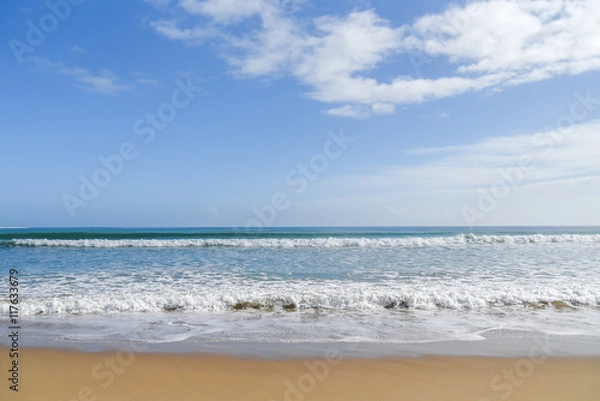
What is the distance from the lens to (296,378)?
486cm

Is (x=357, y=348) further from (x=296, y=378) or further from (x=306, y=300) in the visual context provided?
(x=306, y=300)

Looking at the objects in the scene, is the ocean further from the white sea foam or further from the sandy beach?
the sandy beach

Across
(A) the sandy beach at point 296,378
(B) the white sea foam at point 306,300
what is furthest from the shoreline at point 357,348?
(B) the white sea foam at point 306,300

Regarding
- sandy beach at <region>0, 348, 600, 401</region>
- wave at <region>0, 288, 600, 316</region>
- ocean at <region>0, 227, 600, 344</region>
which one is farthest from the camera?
wave at <region>0, 288, 600, 316</region>

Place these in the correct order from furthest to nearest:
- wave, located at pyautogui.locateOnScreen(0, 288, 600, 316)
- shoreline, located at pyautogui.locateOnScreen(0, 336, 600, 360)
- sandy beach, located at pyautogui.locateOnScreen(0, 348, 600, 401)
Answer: wave, located at pyautogui.locateOnScreen(0, 288, 600, 316) < shoreline, located at pyautogui.locateOnScreen(0, 336, 600, 360) < sandy beach, located at pyautogui.locateOnScreen(0, 348, 600, 401)

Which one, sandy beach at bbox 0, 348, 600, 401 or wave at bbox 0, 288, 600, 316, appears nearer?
sandy beach at bbox 0, 348, 600, 401

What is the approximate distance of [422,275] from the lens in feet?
41.8

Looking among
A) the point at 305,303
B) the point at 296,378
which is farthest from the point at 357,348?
the point at 305,303

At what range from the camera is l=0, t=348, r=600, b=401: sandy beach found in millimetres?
4430

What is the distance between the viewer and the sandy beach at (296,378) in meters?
4.43

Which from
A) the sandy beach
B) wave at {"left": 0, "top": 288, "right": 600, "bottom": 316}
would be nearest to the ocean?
wave at {"left": 0, "top": 288, "right": 600, "bottom": 316}

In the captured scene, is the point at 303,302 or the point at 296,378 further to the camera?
the point at 303,302

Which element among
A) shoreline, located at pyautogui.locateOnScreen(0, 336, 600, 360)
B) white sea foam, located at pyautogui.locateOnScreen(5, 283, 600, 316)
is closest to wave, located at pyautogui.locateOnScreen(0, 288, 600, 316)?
white sea foam, located at pyautogui.locateOnScreen(5, 283, 600, 316)

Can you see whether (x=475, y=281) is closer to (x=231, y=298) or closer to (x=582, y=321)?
(x=582, y=321)
